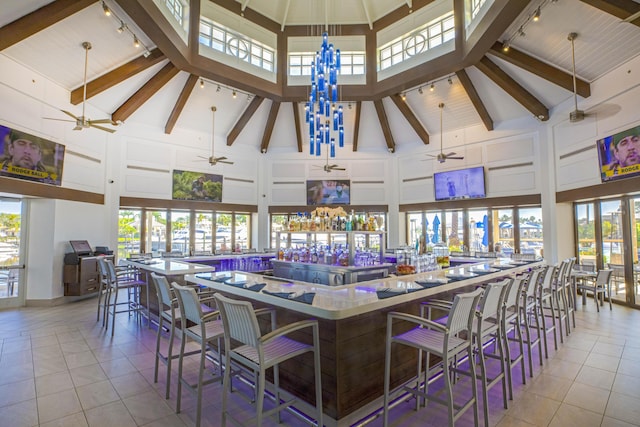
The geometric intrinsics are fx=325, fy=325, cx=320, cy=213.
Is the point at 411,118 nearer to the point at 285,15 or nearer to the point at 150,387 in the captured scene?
the point at 285,15

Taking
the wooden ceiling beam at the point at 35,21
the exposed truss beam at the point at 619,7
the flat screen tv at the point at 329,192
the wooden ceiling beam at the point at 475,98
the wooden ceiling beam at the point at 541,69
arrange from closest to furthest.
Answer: the exposed truss beam at the point at 619,7
the wooden ceiling beam at the point at 35,21
the wooden ceiling beam at the point at 541,69
the wooden ceiling beam at the point at 475,98
the flat screen tv at the point at 329,192

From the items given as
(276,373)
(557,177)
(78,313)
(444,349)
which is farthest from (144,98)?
(557,177)

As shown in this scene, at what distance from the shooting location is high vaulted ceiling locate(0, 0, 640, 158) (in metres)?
5.95

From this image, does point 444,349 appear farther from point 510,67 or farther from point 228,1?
point 228,1

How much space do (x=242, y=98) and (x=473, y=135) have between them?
7438mm

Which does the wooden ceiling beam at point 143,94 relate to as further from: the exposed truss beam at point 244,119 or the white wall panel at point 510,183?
the white wall panel at point 510,183

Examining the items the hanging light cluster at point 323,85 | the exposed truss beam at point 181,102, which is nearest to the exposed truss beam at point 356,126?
the hanging light cluster at point 323,85

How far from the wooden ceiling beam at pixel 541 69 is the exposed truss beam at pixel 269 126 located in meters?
6.42

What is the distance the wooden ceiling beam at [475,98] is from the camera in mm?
8859

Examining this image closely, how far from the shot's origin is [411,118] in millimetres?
10742

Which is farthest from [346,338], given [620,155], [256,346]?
[620,155]

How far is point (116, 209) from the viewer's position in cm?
913

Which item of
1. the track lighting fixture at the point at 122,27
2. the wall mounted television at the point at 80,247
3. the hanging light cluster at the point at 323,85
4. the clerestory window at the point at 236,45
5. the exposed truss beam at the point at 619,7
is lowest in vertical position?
the wall mounted television at the point at 80,247

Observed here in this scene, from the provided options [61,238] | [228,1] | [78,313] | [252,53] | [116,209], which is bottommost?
[78,313]
